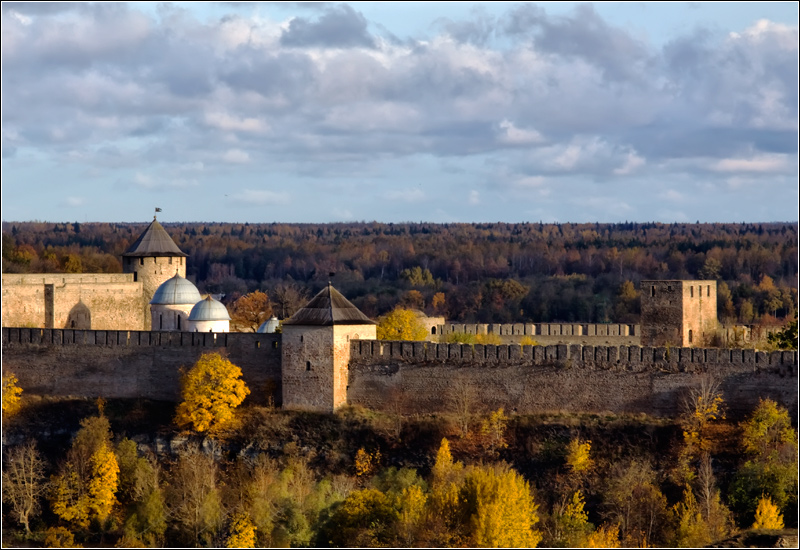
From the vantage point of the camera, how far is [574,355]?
25.1 meters

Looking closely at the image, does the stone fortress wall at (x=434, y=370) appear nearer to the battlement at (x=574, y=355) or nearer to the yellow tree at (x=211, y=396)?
the battlement at (x=574, y=355)

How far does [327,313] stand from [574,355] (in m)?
3.88

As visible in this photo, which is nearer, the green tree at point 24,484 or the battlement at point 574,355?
the battlement at point 574,355

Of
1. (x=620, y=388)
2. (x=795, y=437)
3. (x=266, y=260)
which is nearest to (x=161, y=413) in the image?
(x=620, y=388)

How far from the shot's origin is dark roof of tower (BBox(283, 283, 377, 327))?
85.0 ft

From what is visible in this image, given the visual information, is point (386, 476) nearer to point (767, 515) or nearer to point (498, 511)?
point (498, 511)

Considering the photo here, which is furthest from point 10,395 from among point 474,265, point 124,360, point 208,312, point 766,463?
point 474,265

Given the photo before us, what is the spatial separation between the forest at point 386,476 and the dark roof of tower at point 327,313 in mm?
1370

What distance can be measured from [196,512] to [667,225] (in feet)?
265

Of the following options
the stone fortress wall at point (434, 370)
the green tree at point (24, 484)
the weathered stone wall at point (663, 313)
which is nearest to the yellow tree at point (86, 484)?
Answer: the green tree at point (24, 484)

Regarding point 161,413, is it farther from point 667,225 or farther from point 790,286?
point 667,225

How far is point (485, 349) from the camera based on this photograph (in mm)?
25562

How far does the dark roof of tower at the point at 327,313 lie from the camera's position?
25.9 meters

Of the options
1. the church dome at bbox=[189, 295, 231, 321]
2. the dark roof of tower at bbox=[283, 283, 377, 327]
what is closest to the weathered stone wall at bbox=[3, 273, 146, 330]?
the church dome at bbox=[189, 295, 231, 321]
